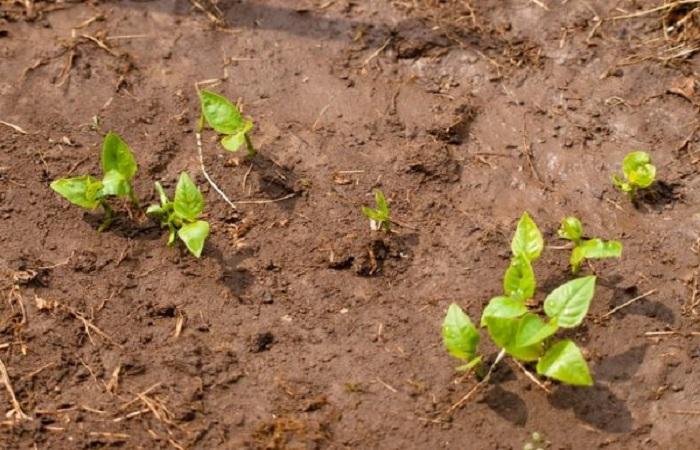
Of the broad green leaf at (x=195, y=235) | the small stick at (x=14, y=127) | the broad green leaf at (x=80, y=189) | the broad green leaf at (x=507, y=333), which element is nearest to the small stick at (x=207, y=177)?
the broad green leaf at (x=195, y=235)

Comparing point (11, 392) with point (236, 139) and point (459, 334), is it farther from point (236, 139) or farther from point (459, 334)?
point (459, 334)

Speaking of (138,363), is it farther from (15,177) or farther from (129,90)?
(129,90)

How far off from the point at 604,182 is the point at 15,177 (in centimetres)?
213

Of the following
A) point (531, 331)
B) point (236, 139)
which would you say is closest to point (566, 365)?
point (531, 331)

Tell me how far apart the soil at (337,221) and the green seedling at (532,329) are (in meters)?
0.13

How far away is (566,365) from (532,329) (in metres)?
0.14

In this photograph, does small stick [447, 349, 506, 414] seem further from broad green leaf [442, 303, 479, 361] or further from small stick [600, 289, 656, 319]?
small stick [600, 289, 656, 319]

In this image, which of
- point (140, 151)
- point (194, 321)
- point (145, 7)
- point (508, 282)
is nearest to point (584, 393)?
point (508, 282)

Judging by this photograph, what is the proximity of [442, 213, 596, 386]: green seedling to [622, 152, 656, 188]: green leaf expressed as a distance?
2.01ft

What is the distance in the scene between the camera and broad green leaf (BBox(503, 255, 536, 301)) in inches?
105

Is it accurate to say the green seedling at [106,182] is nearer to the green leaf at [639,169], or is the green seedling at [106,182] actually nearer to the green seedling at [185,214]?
the green seedling at [185,214]

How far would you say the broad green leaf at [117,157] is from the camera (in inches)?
114

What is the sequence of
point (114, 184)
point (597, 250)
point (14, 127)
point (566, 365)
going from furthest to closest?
point (14, 127)
point (114, 184)
point (597, 250)
point (566, 365)

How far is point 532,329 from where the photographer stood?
2561 millimetres
